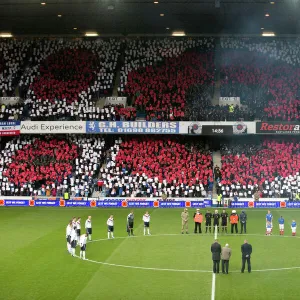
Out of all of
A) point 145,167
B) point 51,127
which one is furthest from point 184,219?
point 51,127

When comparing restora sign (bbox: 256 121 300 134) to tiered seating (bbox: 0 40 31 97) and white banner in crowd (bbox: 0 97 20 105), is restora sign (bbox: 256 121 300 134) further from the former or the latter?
tiered seating (bbox: 0 40 31 97)

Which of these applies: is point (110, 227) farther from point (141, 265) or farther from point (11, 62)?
point (11, 62)

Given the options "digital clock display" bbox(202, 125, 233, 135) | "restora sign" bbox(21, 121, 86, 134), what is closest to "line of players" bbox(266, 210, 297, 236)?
"digital clock display" bbox(202, 125, 233, 135)

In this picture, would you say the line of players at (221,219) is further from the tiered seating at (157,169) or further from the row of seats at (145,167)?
the tiered seating at (157,169)

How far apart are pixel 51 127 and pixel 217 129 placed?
1547 cm

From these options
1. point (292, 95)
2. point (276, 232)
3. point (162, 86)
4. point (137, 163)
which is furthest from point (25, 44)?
point (276, 232)

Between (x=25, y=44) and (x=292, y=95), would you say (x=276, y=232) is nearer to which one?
(x=292, y=95)

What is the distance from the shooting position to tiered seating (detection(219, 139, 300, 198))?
5400cm

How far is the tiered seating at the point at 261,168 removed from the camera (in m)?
54.0

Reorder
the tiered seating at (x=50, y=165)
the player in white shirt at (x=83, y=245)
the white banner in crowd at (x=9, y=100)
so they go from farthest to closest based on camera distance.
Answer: the white banner in crowd at (x=9, y=100)
the tiered seating at (x=50, y=165)
the player in white shirt at (x=83, y=245)

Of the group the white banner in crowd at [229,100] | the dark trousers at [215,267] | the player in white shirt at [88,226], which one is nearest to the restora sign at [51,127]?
the white banner in crowd at [229,100]

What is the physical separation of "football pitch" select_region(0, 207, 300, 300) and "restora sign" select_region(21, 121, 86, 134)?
17.6 metres

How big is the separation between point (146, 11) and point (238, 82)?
1261cm

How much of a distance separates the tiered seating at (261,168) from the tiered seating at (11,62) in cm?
2329
